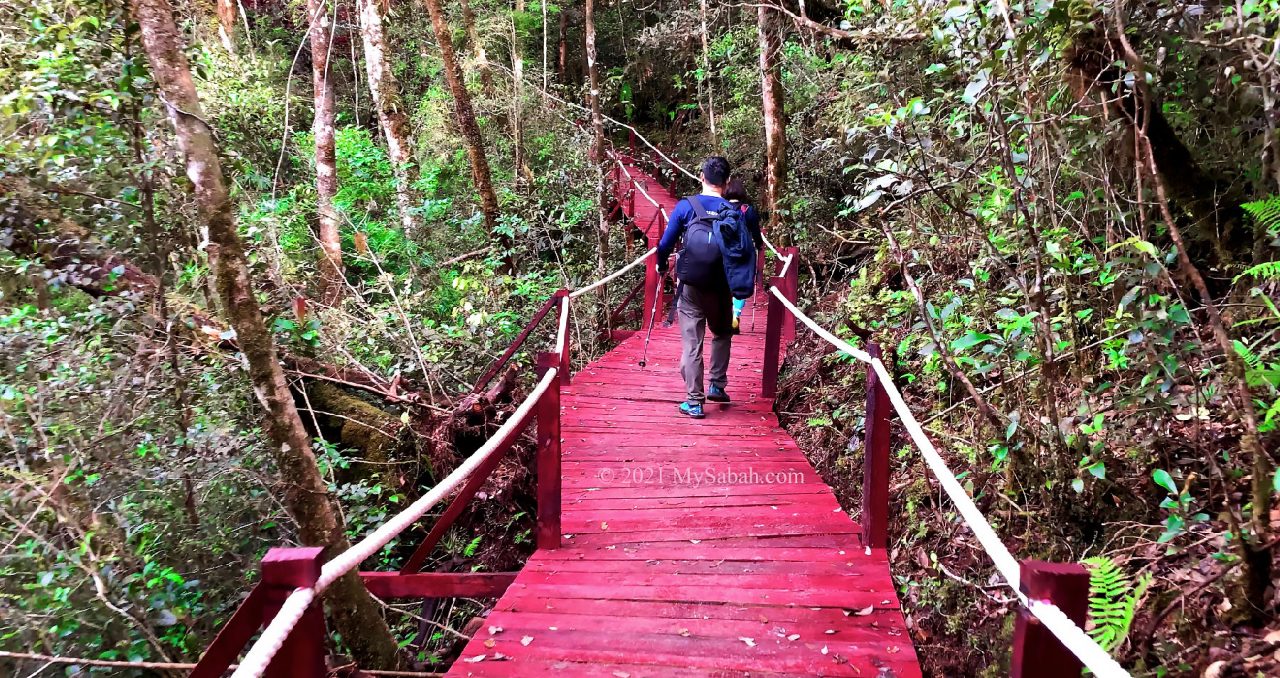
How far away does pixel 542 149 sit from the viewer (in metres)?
14.5

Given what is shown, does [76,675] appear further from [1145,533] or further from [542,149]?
[542,149]

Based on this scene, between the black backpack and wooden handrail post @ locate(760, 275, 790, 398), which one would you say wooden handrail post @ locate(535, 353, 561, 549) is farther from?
wooden handrail post @ locate(760, 275, 790, 398)

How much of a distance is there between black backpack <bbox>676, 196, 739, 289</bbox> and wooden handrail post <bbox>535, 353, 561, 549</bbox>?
70.3 inches

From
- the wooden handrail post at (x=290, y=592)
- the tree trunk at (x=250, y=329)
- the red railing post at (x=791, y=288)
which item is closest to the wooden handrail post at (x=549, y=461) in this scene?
the tree trunk at (x=250, y=329)

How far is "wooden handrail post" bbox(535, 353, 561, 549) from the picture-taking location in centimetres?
340

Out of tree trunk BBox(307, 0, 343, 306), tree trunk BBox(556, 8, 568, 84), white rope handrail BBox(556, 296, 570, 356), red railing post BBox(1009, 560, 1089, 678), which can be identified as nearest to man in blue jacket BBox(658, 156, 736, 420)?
white rope handrail BBox(556, 296, 570, 356)

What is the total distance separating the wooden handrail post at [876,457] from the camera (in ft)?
10.2

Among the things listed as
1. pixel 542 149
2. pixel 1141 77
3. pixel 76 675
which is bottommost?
pixel 76 675

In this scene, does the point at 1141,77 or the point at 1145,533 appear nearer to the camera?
the point at 1141,77

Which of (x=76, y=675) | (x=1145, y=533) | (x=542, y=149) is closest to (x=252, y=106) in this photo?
(x=542, y=149)

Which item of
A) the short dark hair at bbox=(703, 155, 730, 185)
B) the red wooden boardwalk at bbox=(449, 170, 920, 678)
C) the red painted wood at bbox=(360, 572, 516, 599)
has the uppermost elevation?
the short dark hair at bbox=(703, 155, 730, 185)

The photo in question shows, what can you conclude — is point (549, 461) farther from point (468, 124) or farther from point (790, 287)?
point (468, 124)

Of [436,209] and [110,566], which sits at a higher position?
[436,209]

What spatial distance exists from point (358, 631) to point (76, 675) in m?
1.28
